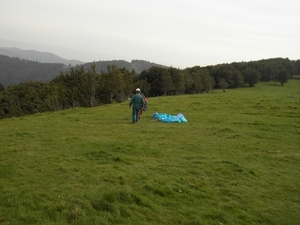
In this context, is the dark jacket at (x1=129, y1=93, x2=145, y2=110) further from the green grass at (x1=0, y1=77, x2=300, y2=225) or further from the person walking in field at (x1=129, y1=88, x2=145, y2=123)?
the green grass at (x1=0, y1=77, x2=300, y2=225)

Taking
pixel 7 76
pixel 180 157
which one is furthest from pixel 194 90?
pixel 7 76

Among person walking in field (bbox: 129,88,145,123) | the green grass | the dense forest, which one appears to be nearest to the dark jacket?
person walking in field (bbox: 129,88,145,123)

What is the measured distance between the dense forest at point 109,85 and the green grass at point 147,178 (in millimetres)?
32794

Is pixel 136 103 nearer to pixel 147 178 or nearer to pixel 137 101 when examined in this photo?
pixel 137 101

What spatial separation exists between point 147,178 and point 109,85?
132 ft

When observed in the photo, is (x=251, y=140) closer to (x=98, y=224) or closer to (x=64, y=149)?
(x=64, y=149)

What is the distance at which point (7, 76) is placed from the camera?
634 ft

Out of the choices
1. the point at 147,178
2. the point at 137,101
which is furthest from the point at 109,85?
the point at 147,178

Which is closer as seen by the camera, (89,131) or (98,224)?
(98,224)

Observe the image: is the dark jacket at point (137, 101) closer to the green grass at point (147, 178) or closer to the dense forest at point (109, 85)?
the green grass at point (147, 178)

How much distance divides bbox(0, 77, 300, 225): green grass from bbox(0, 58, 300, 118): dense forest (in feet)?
→ 108

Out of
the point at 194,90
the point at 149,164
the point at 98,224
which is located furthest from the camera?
the point at 194,90

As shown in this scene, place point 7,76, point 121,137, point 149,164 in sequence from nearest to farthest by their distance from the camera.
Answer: point 149,164, point 121,137, point 7,76

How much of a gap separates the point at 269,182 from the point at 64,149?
7296 millimetres
